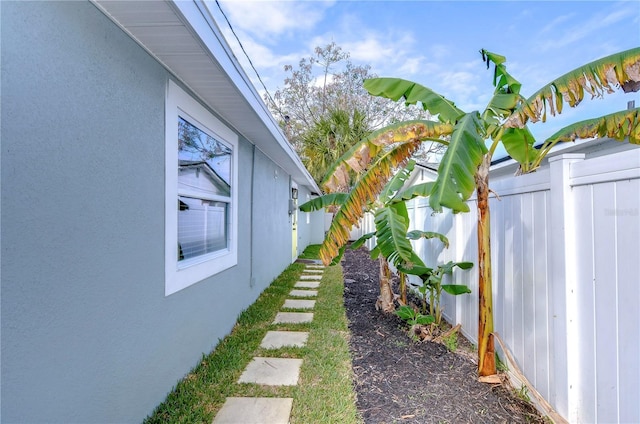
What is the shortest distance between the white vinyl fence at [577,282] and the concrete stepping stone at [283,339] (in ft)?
8.31

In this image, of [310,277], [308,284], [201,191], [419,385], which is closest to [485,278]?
[419,385]

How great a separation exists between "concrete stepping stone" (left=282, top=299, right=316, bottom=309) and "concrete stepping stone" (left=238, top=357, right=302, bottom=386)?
221 centimetres

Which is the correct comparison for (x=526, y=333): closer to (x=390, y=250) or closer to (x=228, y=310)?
(x=390, y=250)

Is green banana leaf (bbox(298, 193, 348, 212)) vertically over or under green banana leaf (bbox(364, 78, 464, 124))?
under

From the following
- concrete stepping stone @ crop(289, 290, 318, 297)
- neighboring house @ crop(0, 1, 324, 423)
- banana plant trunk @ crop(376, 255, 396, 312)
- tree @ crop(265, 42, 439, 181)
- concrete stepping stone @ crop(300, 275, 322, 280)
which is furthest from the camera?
tree @ crop(265, 42, 439, 181)

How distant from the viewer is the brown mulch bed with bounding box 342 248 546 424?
106 inches

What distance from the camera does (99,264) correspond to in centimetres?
208

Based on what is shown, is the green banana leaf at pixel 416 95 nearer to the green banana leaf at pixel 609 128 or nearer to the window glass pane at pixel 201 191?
the green banana leaf at pixel 609 128

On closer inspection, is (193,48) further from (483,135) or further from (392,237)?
(392,237)

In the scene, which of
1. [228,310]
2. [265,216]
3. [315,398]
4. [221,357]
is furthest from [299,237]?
[315,398]

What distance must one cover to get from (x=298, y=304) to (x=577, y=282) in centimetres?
480

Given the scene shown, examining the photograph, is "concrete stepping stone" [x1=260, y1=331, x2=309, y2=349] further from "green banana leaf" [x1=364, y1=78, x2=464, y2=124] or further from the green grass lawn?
"green banana leaf" [x1=364, y1=78, x2=464, y2=124]

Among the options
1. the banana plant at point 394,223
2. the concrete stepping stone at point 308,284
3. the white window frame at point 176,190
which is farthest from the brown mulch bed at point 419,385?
the concrete stepping stone at point 308,284

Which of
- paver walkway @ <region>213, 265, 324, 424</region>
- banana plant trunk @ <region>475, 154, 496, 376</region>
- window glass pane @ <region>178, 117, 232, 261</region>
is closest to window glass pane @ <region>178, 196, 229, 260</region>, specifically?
window glass pane @ <region>178, 117, 232, 261</region>
